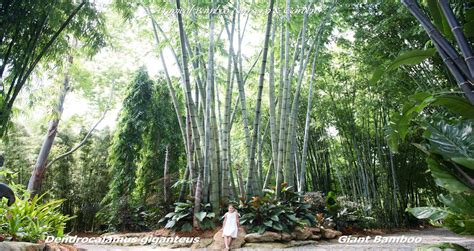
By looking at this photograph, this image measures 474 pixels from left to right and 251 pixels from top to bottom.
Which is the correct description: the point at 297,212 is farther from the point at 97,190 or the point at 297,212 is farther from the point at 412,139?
the point at 97,190

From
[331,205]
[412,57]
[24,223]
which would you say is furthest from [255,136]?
[412,57]

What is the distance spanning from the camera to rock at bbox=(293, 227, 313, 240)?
3.90 metres

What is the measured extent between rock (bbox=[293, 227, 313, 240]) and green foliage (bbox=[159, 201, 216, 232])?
1.08 metres

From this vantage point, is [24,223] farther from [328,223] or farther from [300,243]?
[328,223]

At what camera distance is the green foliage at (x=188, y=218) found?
158 inches

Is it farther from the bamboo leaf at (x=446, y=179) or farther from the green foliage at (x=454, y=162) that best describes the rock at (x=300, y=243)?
the bamboo leaf at (x=446, y=179)

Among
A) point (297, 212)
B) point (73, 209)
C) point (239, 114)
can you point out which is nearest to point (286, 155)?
point (297, 212)

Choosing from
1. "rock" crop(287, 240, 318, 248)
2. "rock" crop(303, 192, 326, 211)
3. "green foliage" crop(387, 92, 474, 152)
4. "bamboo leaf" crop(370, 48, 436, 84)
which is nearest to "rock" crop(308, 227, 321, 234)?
"rock" crop(287, 240, 318, 248)

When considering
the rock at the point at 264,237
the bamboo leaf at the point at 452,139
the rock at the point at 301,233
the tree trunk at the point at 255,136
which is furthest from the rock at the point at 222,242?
the bamboo leaf at the point at 452,139

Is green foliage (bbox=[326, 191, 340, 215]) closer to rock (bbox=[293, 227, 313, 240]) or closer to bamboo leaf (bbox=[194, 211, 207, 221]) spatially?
rock (bbox=[293, 227, 313, 240])

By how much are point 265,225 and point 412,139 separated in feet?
13.6

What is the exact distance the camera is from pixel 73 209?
697cm

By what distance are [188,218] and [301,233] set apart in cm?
Result: 152

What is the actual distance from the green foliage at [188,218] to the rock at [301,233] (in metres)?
1.08
